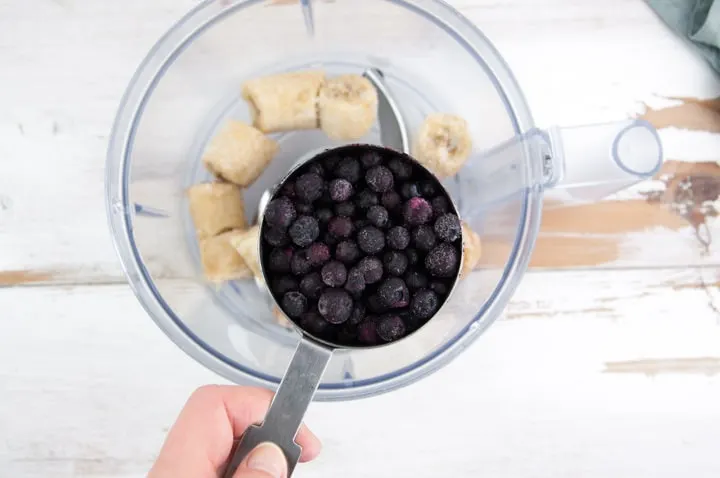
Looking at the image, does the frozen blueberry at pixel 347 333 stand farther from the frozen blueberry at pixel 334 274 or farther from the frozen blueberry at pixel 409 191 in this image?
the frozen blueberry at pixel 409 191

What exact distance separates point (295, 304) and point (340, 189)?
140 mm

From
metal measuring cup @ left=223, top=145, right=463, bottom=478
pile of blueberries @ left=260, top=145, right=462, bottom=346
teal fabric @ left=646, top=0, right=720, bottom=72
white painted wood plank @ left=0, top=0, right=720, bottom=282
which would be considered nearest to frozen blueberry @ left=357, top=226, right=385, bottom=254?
pile of blueberries @ left=260, top=145, right=462, bottom=346

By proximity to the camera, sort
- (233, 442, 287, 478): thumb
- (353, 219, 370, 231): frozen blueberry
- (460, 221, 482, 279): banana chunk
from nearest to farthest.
Result: 1. (233, 442, 287, 478): thumb
2. (353, 219, 370, 231): frozen blueberry
3. (460, 221, 482, 279): banana chunk

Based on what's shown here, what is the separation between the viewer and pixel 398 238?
0.73 meters

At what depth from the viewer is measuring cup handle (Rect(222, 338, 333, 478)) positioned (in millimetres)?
690

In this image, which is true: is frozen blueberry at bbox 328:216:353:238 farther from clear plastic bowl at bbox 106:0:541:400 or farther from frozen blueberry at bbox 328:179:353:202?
clear plastic bowl at bbox 106:0:541:400

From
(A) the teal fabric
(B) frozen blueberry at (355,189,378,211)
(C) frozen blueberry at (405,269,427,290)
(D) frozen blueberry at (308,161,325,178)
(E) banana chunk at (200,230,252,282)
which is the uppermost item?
(A) the teal fabric

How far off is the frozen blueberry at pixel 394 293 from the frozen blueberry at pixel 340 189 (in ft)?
0.36

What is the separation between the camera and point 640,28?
3.17ft

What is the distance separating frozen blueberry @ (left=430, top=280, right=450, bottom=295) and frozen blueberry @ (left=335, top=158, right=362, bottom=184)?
154mm

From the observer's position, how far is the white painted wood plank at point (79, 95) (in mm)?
940

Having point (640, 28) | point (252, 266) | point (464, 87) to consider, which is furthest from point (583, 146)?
point (252, 266)

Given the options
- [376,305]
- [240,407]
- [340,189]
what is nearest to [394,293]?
[376,305]

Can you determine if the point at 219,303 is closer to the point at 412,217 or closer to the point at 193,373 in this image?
the point at 193,373
